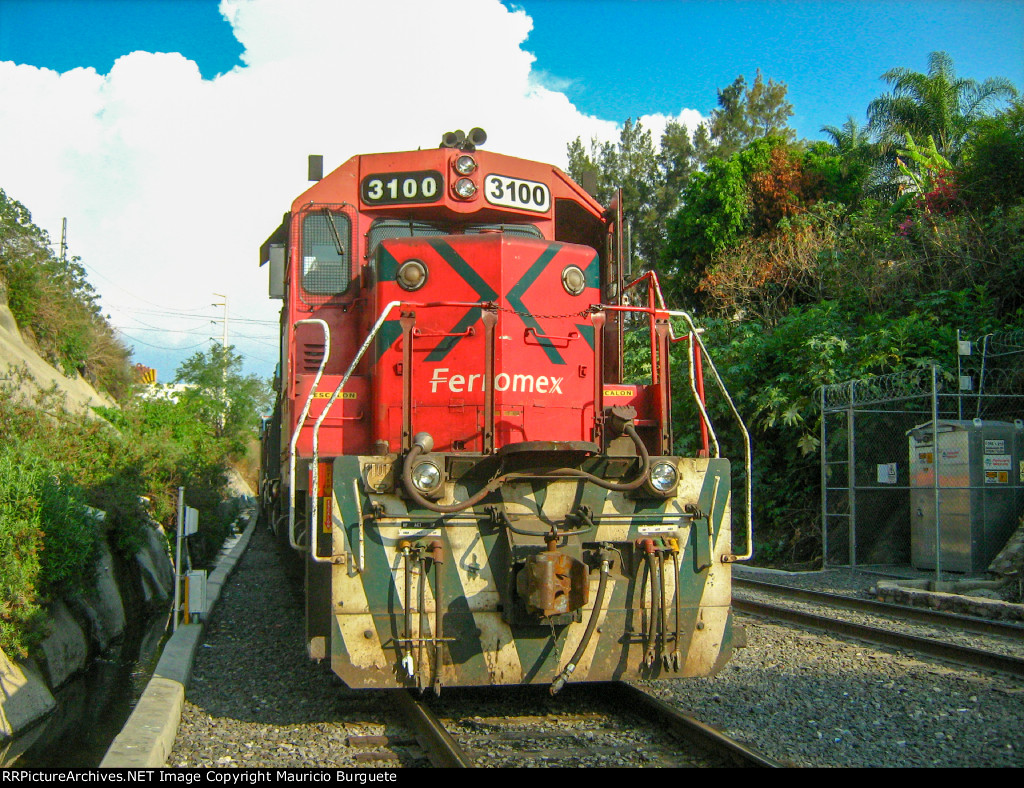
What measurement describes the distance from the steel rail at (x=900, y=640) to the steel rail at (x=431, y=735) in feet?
13.7

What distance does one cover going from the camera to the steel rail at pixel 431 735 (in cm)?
399

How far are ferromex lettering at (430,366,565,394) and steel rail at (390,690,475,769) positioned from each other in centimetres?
193

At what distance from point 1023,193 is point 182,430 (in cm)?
1904

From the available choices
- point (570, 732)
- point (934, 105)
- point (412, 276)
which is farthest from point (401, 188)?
point (934, 105)

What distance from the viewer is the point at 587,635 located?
4504mm

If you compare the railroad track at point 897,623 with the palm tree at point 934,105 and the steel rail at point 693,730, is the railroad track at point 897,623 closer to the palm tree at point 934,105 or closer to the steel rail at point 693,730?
the steel rail at point 693,730

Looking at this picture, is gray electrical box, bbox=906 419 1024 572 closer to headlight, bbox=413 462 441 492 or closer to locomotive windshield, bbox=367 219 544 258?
locomotive windshield, bbox=367 219 544 258

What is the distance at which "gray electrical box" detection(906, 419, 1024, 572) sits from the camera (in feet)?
35.4

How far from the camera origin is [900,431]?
1341cm

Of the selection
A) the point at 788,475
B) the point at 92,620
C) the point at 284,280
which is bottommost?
the point at 92,620

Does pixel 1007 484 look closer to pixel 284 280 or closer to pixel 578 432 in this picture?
pixel 578 432

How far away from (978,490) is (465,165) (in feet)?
27.4

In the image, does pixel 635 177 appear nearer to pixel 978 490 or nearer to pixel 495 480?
pixel 978 490
